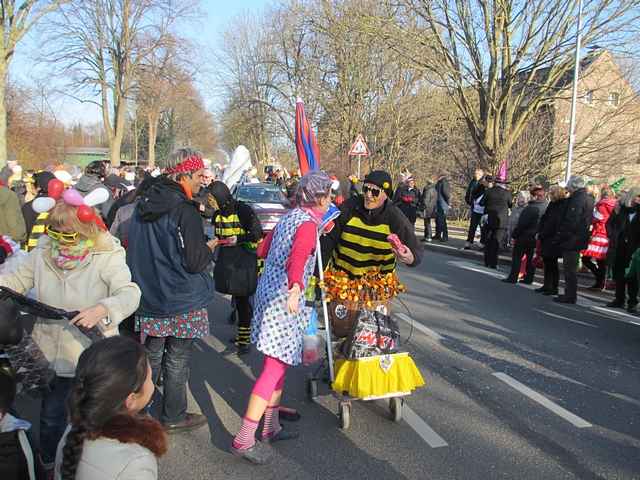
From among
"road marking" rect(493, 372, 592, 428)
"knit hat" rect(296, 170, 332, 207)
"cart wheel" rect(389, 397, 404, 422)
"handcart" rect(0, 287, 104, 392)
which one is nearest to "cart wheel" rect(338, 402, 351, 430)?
"cart wheel" rect(389, 397, 404, 422)

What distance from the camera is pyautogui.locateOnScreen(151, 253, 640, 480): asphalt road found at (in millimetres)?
3584

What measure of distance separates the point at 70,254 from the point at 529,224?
858 cm

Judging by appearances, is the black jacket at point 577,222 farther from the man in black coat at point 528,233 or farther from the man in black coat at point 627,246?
the man in black coat at point 528,233

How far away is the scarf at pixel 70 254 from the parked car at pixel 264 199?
10.3 metres

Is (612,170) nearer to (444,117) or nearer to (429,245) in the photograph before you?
(429,245)

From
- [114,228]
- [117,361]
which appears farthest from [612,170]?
[117,361]

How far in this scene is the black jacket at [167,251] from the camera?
3.68m

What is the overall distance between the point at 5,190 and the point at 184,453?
4331 millimetres

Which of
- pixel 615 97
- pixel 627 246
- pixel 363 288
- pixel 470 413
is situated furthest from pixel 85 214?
pixel 615 97

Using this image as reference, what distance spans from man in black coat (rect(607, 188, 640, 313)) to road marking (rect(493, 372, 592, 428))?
3.92 m

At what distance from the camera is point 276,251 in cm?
365

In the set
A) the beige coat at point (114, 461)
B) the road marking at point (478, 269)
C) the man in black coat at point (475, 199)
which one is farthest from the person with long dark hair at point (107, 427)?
the man in black coat at point (475, 199)

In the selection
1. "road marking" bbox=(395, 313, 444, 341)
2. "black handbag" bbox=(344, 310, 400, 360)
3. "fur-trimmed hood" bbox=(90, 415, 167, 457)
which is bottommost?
"road marking" bbox=(395, 313, 444, 341)

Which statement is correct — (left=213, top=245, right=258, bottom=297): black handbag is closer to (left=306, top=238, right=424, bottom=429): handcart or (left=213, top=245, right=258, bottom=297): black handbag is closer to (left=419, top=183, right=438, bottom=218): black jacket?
(left=306, top=238, right=424, bottom=429): handcart
